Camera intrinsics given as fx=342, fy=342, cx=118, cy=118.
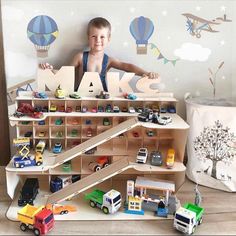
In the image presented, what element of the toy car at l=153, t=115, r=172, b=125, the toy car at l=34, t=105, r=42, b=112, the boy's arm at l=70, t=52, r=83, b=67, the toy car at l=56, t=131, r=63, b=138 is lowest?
the toy car at l=56, t=131, r=63, b=138

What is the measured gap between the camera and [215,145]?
2.08m

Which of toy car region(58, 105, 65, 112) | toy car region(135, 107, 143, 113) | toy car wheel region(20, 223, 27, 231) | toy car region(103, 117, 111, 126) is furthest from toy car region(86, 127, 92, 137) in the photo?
toy car wheel region(20, 223, 27, 231)

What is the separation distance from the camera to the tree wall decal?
2051mm

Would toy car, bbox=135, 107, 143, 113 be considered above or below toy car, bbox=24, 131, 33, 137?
above

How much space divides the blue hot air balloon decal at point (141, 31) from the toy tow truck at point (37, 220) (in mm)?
1118

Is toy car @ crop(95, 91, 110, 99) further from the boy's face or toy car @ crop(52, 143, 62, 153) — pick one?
toy car @ crop(52, 143, 62, 153)

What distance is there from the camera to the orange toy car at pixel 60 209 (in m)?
1.82

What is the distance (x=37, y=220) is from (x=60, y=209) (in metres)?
0.22

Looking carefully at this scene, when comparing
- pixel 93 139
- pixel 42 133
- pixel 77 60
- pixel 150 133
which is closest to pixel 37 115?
pixel 42 133

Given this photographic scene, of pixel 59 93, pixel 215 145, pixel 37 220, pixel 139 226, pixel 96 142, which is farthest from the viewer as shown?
pixel 215 145

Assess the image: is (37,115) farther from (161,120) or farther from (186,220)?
(186,220)

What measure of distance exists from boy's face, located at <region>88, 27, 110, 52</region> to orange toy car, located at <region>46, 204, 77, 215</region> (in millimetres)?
943

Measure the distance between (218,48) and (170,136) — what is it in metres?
0.64

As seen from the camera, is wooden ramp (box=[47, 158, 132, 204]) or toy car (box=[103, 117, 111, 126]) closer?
wooden ramp (box=[47, 158, 132, 204])
